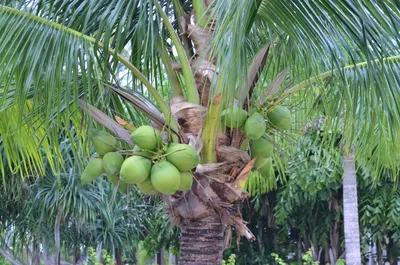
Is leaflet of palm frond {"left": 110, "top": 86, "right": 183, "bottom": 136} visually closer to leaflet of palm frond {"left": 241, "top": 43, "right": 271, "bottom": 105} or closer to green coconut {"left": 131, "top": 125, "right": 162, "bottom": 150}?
green coconut {"left": 131, "top": 125, "right": 162, "bottom": 150}

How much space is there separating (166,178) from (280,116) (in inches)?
33.3

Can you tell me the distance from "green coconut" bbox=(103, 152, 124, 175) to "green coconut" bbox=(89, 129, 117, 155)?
0.29ft

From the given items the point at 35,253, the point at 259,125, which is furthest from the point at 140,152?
the point at 35,253

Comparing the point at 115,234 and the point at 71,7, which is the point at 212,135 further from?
the point at 115,234

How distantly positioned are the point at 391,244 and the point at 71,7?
11.8 meters

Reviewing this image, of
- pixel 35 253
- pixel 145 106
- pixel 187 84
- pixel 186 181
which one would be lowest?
pixel 35 253

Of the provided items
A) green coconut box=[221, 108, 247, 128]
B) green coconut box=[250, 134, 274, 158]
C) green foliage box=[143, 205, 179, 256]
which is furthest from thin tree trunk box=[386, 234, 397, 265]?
green coconut box=[221, 108, 247, 128]

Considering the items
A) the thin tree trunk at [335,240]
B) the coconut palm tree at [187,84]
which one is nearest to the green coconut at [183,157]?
the coconut palm tree at [187,84]

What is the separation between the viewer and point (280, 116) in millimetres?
3514

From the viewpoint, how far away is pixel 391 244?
44.9ft

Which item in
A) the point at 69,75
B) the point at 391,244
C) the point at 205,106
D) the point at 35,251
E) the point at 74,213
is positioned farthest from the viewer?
the point at 391,244

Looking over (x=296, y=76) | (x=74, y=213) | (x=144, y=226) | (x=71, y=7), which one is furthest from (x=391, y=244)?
(x=71, y=7)

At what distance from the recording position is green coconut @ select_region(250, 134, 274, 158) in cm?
352

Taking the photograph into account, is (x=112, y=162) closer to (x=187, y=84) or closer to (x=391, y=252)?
(x=187, y=84)
